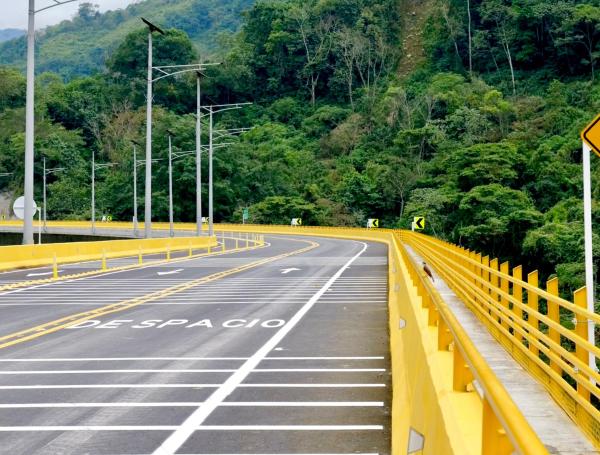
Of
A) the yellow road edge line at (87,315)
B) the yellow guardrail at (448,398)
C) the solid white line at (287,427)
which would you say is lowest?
the solid white line at (287,427)

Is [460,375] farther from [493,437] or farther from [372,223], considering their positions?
[372,223]

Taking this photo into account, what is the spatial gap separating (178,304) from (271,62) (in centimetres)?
15543

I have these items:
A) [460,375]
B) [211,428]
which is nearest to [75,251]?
[211,428]

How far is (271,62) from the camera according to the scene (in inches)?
6934

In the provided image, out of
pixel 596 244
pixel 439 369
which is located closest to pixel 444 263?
pixel 439 369

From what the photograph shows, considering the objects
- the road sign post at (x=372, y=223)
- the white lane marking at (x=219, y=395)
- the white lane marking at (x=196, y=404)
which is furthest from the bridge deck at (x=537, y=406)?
the road sign post at (x=372, y=223)

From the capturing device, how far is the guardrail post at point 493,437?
3.88 metres

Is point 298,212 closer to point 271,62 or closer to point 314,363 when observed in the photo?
point 271,62

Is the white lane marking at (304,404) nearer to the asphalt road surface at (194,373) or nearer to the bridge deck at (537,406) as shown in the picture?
the asphalt road surface at (194,373)

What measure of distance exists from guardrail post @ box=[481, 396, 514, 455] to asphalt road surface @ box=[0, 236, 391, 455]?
5.00 metres

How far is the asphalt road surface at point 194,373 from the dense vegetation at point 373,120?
116 feet

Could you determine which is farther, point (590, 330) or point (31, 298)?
point (31, 298)

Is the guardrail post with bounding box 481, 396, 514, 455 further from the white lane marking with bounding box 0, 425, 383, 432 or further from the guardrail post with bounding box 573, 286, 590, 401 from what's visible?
the white lane marking with bounding box 0, 425, 383, 432

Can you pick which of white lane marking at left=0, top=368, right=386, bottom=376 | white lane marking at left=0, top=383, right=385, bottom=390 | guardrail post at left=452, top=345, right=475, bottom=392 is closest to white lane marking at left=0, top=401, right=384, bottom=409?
white lane marking at left=0, top=383, right=385, bottom=390
